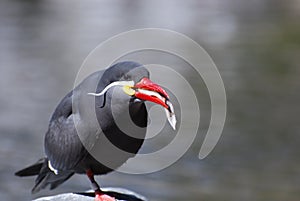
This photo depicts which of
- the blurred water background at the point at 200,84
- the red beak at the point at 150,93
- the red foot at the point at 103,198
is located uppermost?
the blurred water background at the point at 200,84

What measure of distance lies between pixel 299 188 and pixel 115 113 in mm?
4929

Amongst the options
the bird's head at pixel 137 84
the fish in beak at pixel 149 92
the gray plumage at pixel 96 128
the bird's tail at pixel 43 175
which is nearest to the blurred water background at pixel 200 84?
the bird's tail at pixel 43 175

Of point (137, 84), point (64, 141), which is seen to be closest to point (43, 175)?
point (64, 141)

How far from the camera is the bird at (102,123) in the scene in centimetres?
557

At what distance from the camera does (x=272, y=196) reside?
32.3ft

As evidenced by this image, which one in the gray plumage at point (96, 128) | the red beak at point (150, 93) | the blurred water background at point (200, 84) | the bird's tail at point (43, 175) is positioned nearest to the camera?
the red beak at point (150, 93)

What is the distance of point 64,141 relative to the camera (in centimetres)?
657

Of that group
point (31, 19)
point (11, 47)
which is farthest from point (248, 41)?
point (31, 19)

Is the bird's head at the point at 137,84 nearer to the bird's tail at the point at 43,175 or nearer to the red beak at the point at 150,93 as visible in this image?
the red beak at the point at 150,93

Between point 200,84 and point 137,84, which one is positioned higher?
point 200,84

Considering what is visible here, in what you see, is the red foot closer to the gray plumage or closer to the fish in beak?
the gray plumage

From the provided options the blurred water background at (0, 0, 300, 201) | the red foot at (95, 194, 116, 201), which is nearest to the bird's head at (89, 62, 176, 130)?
the red foot at (95, 194, 116, 201)

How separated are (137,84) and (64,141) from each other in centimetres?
134

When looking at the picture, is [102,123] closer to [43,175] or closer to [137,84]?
[137,84]
